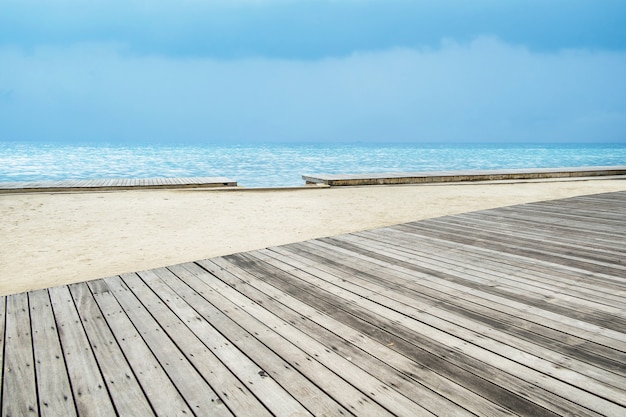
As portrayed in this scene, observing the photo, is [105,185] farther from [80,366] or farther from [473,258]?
[80,366]

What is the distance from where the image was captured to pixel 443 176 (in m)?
14.2

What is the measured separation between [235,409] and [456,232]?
138 inches

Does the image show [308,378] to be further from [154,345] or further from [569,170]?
[569,170]

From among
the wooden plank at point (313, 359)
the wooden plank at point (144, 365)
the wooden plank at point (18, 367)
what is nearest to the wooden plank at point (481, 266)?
the wooden plank at point (313, 359)

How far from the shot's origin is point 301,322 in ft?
7.84

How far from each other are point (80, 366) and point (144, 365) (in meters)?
0.29

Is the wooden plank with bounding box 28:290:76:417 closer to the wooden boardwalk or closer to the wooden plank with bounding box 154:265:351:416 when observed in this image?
the wooden boardwalk

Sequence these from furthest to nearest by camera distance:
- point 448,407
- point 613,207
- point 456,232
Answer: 1. point 613,207
2. point 456,232
3. point 448,407

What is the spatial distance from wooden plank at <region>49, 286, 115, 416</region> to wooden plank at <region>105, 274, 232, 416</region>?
0.85 feet

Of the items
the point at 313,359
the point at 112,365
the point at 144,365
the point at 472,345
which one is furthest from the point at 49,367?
the point at 472,345

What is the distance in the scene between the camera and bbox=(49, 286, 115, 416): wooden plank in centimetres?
167

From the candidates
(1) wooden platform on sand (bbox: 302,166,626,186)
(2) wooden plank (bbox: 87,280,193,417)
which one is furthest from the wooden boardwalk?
(1) wooden platform on sand (bbox: 302,166,626,186)

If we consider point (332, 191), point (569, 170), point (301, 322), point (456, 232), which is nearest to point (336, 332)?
point (301, 322)

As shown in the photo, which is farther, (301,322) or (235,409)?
(301,322)
